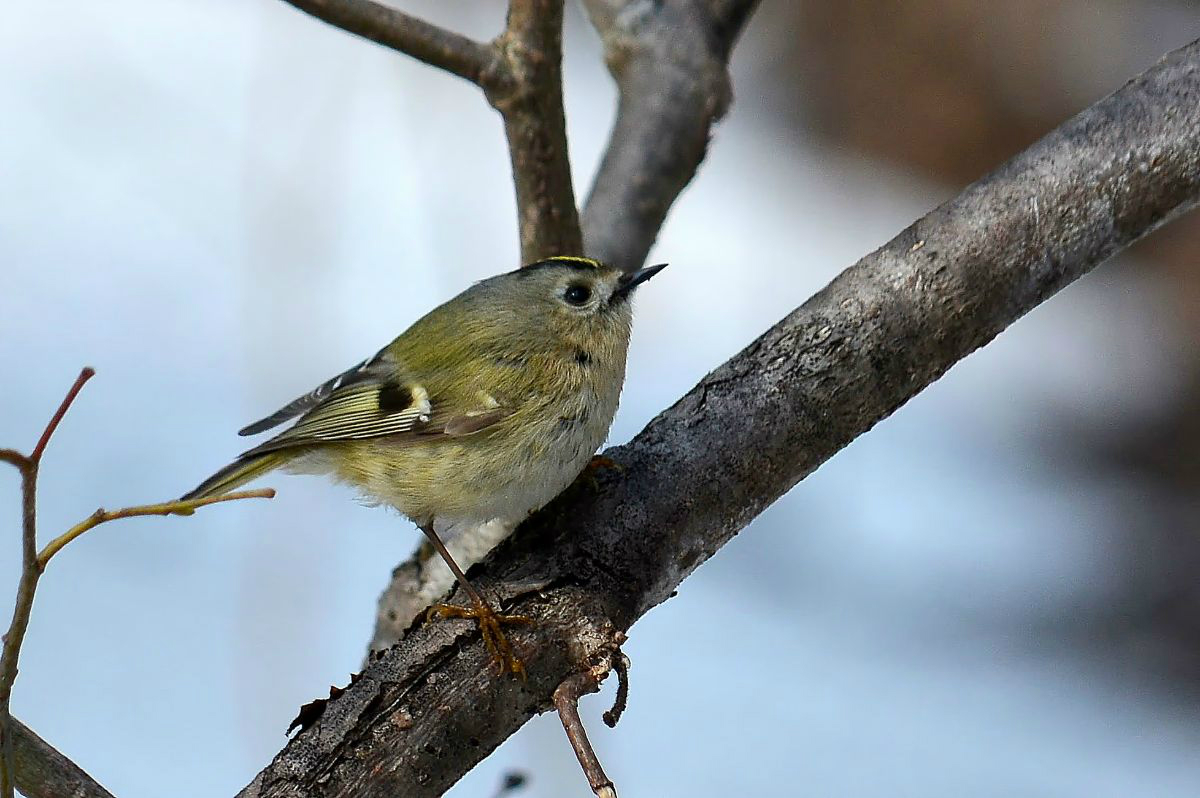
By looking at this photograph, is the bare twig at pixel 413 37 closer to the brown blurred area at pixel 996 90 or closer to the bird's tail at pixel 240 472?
the bird's tail at pixel 240 472

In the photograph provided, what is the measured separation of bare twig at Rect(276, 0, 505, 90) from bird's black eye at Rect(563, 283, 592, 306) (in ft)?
0.83

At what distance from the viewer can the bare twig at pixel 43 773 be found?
0.85 meters

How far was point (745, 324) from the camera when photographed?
10.8 ft

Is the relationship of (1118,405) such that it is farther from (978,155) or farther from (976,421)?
(978,155)

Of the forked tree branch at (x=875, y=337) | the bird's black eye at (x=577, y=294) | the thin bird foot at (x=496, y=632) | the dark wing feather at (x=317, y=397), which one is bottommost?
the thin bird foot at (x=496, y=632)

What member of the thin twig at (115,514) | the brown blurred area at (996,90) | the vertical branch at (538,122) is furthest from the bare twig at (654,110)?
the brown blurred area at (996,90)

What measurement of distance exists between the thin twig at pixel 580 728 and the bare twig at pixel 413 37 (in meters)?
0.76

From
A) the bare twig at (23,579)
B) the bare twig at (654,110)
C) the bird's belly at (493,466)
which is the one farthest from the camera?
the bare twig at (654,110)

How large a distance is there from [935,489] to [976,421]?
12.3 inches

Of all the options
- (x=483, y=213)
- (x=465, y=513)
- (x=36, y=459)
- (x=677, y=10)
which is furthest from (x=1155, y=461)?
(x=36, y=459)

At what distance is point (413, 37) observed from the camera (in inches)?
54.1

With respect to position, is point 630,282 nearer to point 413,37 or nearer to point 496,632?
point 413,37

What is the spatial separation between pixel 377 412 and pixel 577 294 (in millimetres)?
279

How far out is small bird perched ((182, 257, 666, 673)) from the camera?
1286 mm
